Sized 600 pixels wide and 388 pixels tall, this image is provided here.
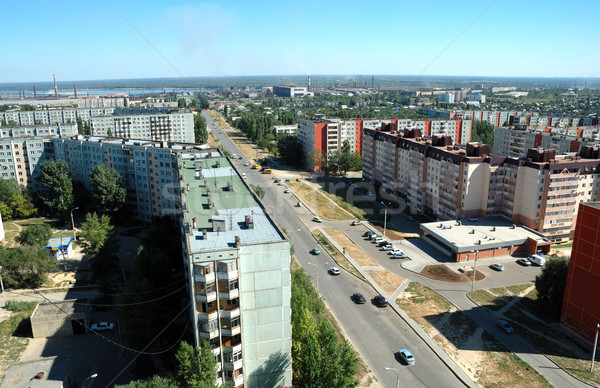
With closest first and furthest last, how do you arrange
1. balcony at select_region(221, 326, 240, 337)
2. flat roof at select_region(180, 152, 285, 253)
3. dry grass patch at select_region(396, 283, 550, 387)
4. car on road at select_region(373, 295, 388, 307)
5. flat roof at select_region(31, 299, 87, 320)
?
balcony at select_region(221, 326, 240, 337)
flat roof at select_region(180, 152, 285, 253)
dry grass patch at select_region(396, 283, 550, 387)
flat roof at select_region(31, 299, 87, 320)
car on road at select_region(373, 295, 388, 307)

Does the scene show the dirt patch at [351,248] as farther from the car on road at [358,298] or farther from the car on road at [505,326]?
the car on road at [505,326]

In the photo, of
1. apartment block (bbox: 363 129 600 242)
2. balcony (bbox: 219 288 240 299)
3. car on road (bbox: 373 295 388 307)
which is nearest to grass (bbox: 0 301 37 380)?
balcony (bbox: 219 288 240 299)

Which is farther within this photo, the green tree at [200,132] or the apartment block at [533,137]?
the green tree at [200,132]

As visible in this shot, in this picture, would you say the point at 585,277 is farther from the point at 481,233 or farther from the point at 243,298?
the point at 243,298

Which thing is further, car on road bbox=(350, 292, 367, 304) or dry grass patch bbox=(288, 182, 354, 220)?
dry grass patch bbox=(288, 182, 354, 220)

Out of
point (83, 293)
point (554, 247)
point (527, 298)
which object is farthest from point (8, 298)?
point (554, 247)

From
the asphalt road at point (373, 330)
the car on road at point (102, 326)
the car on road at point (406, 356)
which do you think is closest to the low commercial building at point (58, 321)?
the car on road at point (102, 326)

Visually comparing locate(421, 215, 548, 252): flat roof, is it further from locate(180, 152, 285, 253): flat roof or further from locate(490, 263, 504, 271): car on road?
locate(180, 152, 285, 253): flat roof

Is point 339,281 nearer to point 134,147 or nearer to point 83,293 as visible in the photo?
point 83,293
